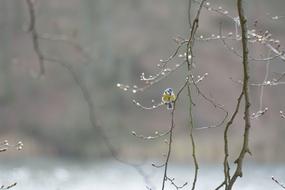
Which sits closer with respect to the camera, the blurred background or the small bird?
the small bird

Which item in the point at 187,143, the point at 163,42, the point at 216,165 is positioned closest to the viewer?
the point at 216,165

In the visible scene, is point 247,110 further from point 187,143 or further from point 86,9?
point 86,9

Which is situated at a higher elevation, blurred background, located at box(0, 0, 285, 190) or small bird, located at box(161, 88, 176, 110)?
small bird, located at box(161, 88, 176, 110)

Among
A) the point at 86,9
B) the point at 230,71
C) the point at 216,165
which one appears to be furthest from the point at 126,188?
the point at 86,9

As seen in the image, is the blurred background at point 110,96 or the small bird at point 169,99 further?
the blurred background at point 110,96

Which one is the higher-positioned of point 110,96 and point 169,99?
point 169,99

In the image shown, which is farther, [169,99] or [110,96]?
[110,96]

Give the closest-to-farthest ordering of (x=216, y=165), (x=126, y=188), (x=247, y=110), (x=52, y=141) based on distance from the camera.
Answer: (x=247, y=110) → (x=126, y=188) → (x=216, y=165) → (x=52, y=141)

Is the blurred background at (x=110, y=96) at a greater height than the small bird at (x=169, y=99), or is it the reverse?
the small bird at (x=169, y=99)
